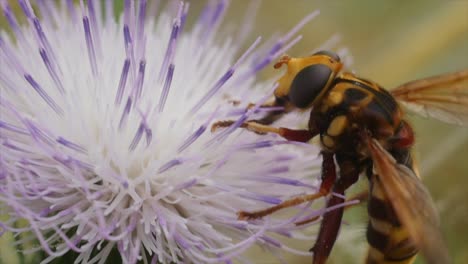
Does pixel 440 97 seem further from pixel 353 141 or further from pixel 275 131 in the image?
pixel 275 131

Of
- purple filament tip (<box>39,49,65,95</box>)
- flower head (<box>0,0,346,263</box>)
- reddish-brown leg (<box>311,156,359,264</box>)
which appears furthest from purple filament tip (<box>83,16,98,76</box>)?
reddish-brown leg (<box>311,156,359,264</box>)

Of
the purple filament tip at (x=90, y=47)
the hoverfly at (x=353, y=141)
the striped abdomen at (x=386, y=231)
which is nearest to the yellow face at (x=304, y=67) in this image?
the hoverfly at (x=353, y=141)

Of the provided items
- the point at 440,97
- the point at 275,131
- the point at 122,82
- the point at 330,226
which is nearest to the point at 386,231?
the point at 330,226

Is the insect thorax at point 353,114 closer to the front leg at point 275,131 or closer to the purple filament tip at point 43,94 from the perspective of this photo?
the front leg at point 275,131

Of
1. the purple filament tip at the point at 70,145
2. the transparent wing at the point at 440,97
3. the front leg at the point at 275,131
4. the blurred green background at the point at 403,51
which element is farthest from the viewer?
the blurred green background at the point at 403,51

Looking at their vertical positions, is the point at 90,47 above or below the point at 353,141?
above

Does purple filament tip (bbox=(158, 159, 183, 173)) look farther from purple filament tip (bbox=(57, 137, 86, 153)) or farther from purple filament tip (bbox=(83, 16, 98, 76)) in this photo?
purple filament tip (bbox=(83, 16, 98, 76))
